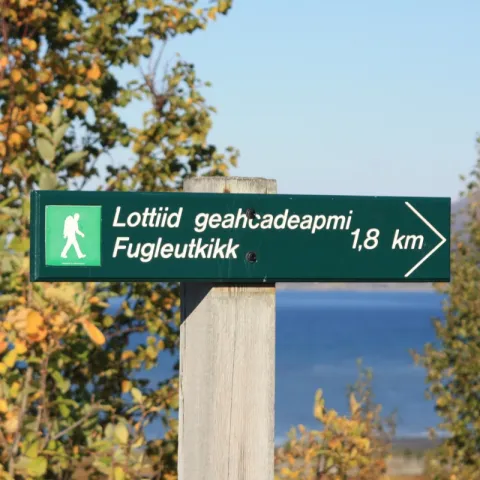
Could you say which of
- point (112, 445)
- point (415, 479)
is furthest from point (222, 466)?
point (415, 479)

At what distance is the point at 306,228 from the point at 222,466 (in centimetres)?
79

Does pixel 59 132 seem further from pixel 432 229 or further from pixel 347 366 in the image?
pixel 347 366

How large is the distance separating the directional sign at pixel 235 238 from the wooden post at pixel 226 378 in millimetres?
65

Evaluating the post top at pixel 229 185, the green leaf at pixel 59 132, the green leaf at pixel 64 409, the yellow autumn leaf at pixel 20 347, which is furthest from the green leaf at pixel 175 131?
the post top at pixel 229 185

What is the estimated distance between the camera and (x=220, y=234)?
3084 mm

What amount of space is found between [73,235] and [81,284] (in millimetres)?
2834

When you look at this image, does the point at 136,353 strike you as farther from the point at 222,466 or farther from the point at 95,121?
the point at 222,466

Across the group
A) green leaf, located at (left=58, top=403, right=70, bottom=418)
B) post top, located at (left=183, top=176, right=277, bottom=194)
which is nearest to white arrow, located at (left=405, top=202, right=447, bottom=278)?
post top, located at (left=183, top=176, right=277, bottom=194)

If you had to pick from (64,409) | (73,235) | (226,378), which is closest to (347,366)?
(64,409)

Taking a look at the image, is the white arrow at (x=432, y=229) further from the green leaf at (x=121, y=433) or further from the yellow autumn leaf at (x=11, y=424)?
the yellow autumn leaf at (x=11, y=424)

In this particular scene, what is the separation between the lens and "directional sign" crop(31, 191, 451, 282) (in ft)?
9.86

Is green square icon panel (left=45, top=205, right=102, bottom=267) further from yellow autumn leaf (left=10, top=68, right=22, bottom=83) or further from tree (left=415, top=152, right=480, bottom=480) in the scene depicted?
tree (left=415, top=152, right=480, bottom=480)

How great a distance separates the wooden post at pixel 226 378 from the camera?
3.08 meters

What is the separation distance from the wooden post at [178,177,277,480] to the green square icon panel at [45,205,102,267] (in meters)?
0.33
